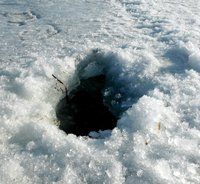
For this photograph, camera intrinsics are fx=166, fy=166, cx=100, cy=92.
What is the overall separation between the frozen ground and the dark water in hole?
4.9 inches

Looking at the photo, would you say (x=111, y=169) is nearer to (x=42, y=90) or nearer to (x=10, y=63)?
(x=42, y=90)

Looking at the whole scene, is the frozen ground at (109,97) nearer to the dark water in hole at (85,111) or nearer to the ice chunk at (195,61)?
the ice chunk at (195,61)

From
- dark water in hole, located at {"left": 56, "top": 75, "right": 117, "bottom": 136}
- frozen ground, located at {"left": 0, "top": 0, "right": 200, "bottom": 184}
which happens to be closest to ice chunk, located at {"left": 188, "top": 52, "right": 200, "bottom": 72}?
frozen ground, located at {"left": 0, "top": 0, "right": 200, "bottom": 184}

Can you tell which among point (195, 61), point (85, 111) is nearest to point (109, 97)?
point (85, 111)

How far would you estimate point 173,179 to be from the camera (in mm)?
1268

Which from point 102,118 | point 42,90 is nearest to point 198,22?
point 102,118

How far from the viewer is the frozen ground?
1.37 metres

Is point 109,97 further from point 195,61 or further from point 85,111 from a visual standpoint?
point 195,61

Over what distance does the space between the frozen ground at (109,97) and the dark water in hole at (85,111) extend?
124 millimetres

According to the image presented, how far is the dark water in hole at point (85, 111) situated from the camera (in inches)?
81.7

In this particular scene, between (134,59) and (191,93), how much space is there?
99cm

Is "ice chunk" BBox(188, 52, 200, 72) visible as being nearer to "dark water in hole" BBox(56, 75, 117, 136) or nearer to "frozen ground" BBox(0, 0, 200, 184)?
"frozen ground" BBox(0, 0, 200, 184)

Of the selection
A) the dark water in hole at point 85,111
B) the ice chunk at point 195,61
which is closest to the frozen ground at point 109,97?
the ice chunk at point 195,61

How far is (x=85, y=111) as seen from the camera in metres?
2.29
